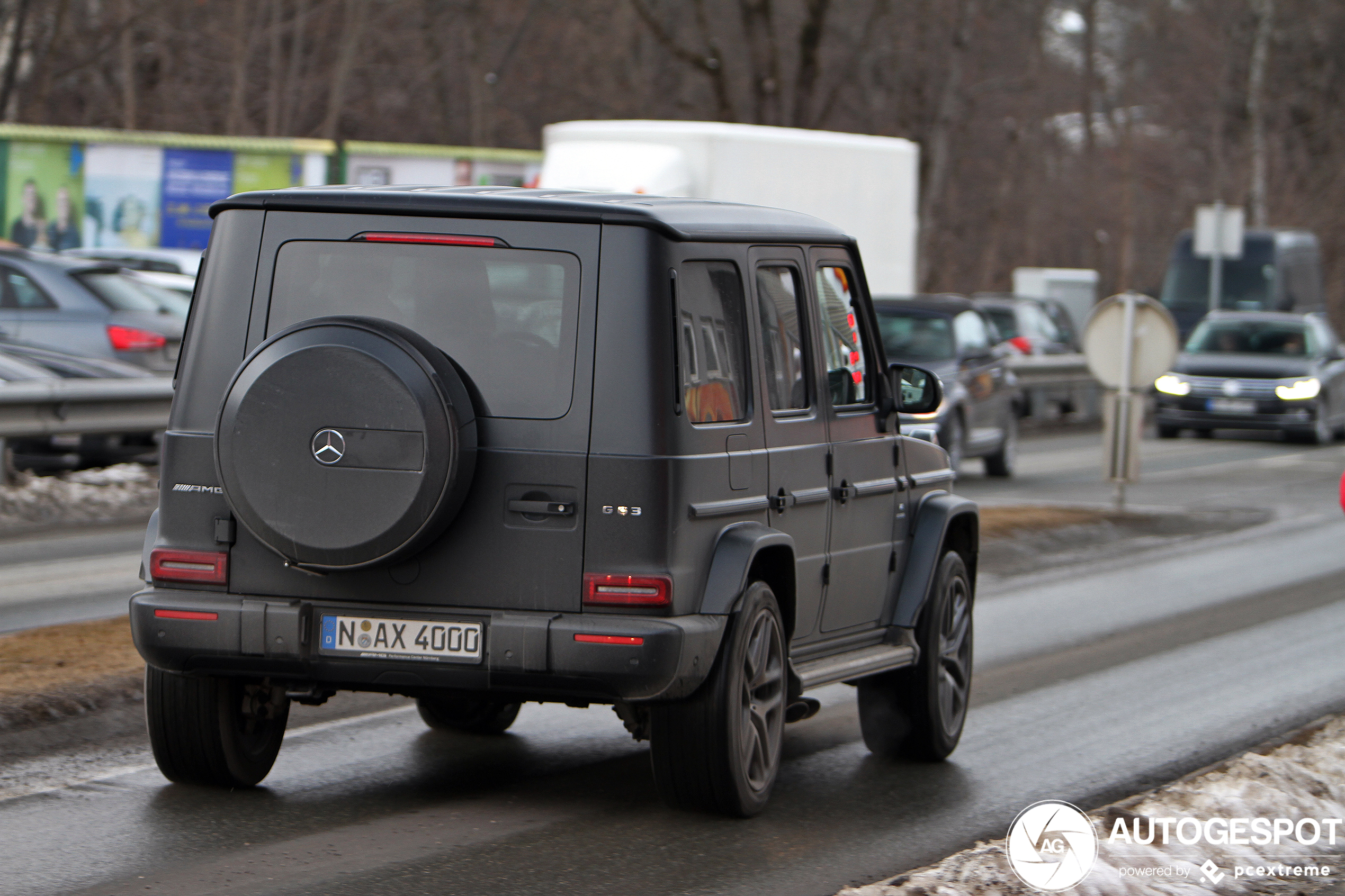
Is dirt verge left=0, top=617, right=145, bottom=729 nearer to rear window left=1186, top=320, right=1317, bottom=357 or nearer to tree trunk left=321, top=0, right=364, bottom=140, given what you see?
rear window left=1186, top=320, right=1317, bottom=357

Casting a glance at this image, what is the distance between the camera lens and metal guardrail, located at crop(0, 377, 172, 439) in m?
14.6

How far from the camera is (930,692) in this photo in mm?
7316

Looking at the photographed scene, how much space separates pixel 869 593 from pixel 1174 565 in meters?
8.21

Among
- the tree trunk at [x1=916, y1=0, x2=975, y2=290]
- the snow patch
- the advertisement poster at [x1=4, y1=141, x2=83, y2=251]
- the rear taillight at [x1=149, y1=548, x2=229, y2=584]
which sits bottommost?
the snow patch

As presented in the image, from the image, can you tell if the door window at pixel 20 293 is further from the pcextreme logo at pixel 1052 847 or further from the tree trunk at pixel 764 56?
the tree trunk at pixel 764 56

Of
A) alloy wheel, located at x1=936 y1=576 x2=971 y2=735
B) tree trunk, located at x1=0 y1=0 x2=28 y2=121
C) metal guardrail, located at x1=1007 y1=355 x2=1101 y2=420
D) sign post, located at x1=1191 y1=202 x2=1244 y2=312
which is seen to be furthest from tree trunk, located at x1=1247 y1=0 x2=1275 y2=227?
alloy wheel, located at x1=936 y1=576 x2=971 y2=735

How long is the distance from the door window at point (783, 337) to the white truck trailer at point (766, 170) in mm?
14346

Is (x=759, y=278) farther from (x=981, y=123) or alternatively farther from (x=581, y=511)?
(x=981, y=123)

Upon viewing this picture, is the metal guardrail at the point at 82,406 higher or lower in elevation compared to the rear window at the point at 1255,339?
lower

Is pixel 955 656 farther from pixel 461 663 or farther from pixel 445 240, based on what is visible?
pixel 445 240

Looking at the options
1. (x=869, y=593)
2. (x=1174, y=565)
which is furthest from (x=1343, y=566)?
(x=869, y=593)

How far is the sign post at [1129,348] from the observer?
655 inches

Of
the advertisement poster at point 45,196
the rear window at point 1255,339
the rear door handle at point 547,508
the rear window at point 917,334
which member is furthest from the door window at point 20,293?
the rear window at point 1255,339

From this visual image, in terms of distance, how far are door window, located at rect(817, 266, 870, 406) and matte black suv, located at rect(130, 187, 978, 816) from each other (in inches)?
27.7
